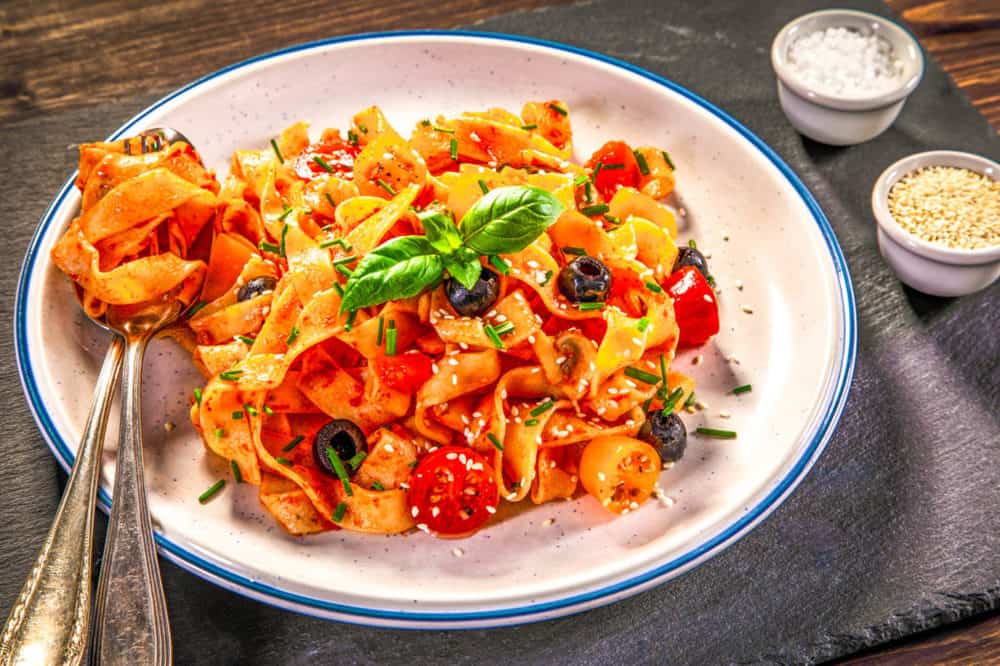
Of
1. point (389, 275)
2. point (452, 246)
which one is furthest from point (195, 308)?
point (452, 246)

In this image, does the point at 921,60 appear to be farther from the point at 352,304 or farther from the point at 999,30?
the point at 352,304

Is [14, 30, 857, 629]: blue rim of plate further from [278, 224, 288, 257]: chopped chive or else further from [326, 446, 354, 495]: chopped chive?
[278, 224, 288, 257]: chopped chive

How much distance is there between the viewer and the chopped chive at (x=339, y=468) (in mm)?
3252

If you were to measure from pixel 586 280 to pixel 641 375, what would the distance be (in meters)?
0.41

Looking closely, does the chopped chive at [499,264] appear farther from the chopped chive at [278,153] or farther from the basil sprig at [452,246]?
the chopped chive at [278,153]

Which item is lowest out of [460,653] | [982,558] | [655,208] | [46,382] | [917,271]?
[982,558]

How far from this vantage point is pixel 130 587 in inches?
114

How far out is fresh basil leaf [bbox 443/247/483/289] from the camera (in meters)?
3.27

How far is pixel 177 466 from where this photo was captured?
136 inches

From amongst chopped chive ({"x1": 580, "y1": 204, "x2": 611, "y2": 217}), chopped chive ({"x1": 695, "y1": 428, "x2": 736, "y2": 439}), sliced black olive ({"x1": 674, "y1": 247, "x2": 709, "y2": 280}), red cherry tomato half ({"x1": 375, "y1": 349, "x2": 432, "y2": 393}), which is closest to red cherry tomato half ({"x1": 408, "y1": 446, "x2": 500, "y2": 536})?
red cherry tomato half ({"x1": 375, "y1": 349, "x2": 432, "y2": 393})

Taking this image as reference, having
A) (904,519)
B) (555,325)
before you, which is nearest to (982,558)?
(904,519)

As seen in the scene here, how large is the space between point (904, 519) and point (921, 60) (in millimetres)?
2533

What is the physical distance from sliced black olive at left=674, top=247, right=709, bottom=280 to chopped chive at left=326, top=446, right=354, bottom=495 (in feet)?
5.39

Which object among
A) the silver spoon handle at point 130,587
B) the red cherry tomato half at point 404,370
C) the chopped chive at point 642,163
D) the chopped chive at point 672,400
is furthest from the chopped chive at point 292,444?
the chopped chive at point 642,163
